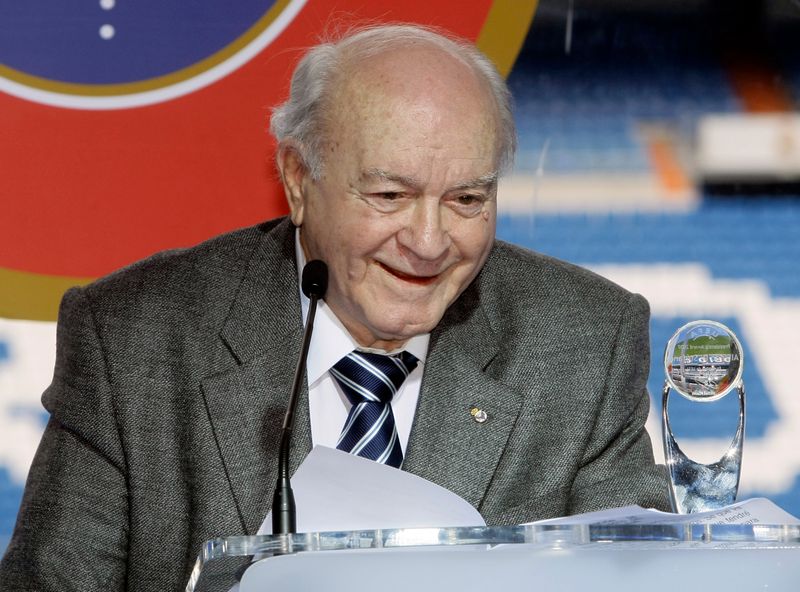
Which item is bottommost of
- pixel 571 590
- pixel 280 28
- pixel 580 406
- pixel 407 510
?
pixel 571 590

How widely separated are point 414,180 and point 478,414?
1.29 ft

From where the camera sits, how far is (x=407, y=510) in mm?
1278

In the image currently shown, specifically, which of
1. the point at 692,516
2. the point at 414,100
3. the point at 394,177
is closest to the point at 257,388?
the point at 394,177

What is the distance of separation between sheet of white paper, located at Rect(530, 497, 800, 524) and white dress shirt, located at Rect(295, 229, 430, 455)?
32.0 inches

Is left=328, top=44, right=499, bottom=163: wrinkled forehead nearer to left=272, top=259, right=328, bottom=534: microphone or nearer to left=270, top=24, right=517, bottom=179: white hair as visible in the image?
left=270, top=24, right=517, bottom=179: white hair

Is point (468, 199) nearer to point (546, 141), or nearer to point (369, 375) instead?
point (369, 375)

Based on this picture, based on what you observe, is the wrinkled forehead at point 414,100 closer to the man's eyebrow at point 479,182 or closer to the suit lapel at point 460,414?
the man's eyebrow at point 479,182

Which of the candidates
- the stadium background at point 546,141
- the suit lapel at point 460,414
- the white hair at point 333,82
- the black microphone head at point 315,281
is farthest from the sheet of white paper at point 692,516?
the stadium background at point 546,141

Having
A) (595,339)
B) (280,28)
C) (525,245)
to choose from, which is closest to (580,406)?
(595,339)

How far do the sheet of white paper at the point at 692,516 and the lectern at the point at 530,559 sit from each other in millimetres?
26

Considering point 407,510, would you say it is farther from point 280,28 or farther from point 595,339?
point 280,28

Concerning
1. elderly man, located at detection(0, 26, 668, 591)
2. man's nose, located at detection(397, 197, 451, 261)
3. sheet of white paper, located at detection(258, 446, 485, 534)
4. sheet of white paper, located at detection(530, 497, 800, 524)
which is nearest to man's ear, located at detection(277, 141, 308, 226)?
elderly man, located at detection(0, 26, 668, 591)

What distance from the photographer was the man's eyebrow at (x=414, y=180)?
1803 millimetres

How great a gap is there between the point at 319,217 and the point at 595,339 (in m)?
0.51
